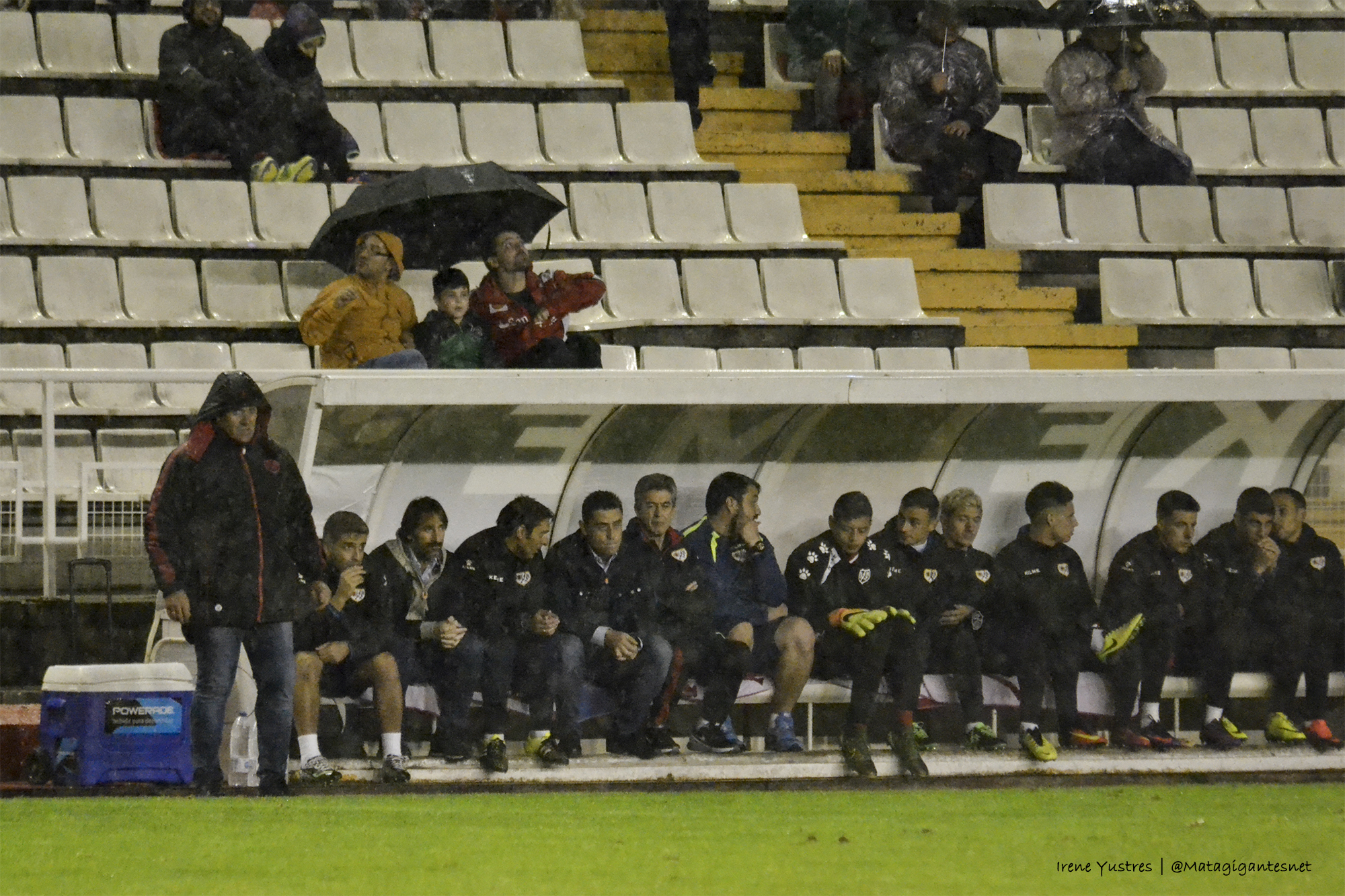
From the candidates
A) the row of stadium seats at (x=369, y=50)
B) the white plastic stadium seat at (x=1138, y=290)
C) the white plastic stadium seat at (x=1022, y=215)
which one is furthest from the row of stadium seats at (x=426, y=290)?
the row of stadium seats at (x=369, y=50)

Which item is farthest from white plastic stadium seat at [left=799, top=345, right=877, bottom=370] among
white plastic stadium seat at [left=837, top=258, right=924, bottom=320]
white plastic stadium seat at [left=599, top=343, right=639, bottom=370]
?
white plastic stadium seat at [left=599, top=343, right=639, bottom=370]

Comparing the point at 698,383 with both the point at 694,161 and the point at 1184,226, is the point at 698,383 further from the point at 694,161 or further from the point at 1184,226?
the point at 1184,226

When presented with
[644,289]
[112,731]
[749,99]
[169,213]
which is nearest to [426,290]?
[644,289]

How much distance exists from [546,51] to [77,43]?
2496 millimetres

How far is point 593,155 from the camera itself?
388 inches

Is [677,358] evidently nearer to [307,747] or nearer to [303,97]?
[303,97]

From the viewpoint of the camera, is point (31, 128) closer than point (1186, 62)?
Yes

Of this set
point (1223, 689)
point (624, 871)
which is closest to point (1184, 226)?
point (1223, 689)

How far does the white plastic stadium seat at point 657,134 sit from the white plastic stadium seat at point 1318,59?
4.18m

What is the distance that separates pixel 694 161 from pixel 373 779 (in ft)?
15.8

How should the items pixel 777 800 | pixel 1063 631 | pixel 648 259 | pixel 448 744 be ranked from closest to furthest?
pixel 777 800 → pixel 448 744 → pixel 1063 631 → pixel 648 259

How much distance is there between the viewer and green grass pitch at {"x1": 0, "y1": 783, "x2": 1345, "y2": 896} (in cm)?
462

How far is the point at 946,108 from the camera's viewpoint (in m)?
10.1

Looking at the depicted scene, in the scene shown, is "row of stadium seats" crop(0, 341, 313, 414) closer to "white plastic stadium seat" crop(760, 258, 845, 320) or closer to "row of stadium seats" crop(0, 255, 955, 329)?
"row of stadium seats" crop(0, 255, 955, 329)
